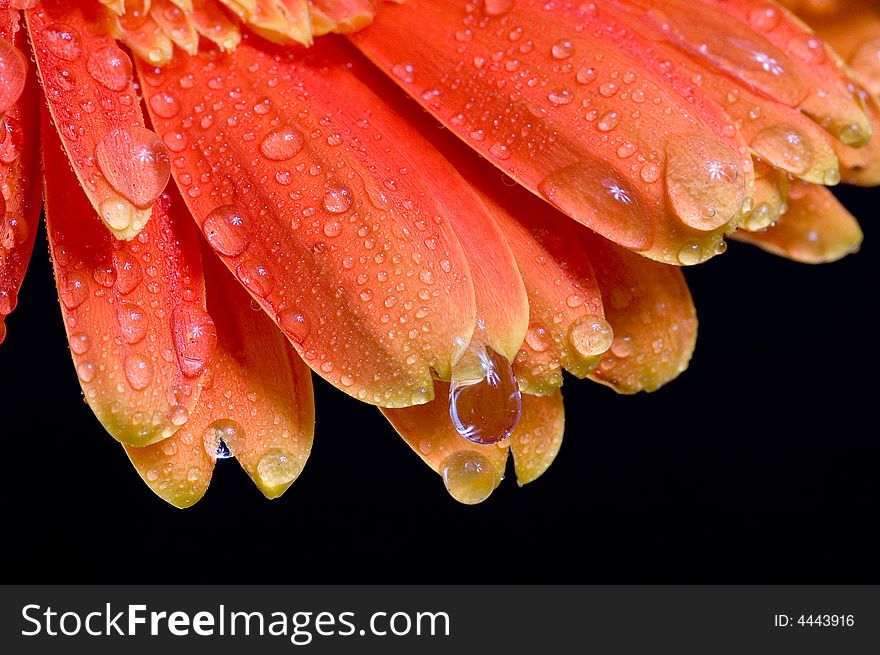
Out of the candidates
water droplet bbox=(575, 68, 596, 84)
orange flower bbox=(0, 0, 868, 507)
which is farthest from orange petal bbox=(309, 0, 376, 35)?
water droplet bbox=(575, 68, 596, 84)

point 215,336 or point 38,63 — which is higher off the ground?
point 38,63

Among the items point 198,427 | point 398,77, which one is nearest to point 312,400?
point 198,427

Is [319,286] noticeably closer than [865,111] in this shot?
Yes

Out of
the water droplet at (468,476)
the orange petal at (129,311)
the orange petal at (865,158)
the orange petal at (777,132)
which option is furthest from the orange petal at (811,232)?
the orange petal at (129,311)

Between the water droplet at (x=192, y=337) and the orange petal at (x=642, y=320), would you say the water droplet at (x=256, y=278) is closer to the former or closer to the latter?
the water droplet at (x=192, y=337)

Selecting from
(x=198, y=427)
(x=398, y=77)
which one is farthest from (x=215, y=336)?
(x=398, y=77)

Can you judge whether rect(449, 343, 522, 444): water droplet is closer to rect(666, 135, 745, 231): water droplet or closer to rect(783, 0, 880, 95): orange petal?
rect(666, 135, 745, 231): water droplet

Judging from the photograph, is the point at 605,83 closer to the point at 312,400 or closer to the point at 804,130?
the point at 804,130
